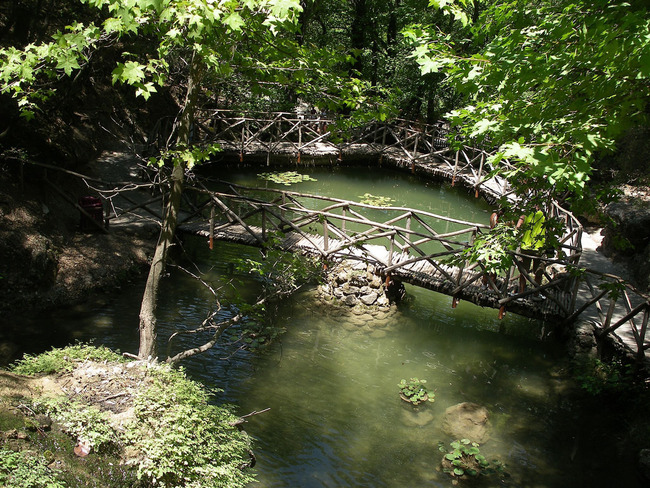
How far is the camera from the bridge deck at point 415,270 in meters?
8.40

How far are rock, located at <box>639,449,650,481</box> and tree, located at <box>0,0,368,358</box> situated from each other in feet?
19.1

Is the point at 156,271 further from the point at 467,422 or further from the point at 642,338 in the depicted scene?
the point at 642,338

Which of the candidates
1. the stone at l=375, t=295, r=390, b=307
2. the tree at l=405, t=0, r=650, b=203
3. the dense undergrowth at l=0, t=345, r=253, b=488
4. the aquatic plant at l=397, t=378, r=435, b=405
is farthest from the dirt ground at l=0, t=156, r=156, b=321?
the tree at l=405, t=0, r=650, b=203

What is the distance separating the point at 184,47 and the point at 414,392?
5.94 meters

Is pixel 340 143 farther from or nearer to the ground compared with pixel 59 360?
farther from the ground

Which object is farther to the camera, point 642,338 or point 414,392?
point 414,392

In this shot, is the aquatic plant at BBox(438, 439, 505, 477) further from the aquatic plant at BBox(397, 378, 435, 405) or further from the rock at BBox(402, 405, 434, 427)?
the aquatic plant at BBox(397, 378, 435, 405)

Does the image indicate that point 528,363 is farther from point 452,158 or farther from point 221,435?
point 452,158

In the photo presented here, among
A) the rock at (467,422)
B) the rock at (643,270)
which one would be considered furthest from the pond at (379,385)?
the rock at (643,270)

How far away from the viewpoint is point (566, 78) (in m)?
4.39

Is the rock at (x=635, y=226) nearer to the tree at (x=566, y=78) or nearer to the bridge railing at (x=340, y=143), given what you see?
the bridge railing at (x=340, y=143)

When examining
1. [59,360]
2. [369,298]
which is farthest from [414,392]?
[59,360]

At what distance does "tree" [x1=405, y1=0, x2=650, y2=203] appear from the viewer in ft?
12.2

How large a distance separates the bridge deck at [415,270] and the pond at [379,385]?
3.24 ft
